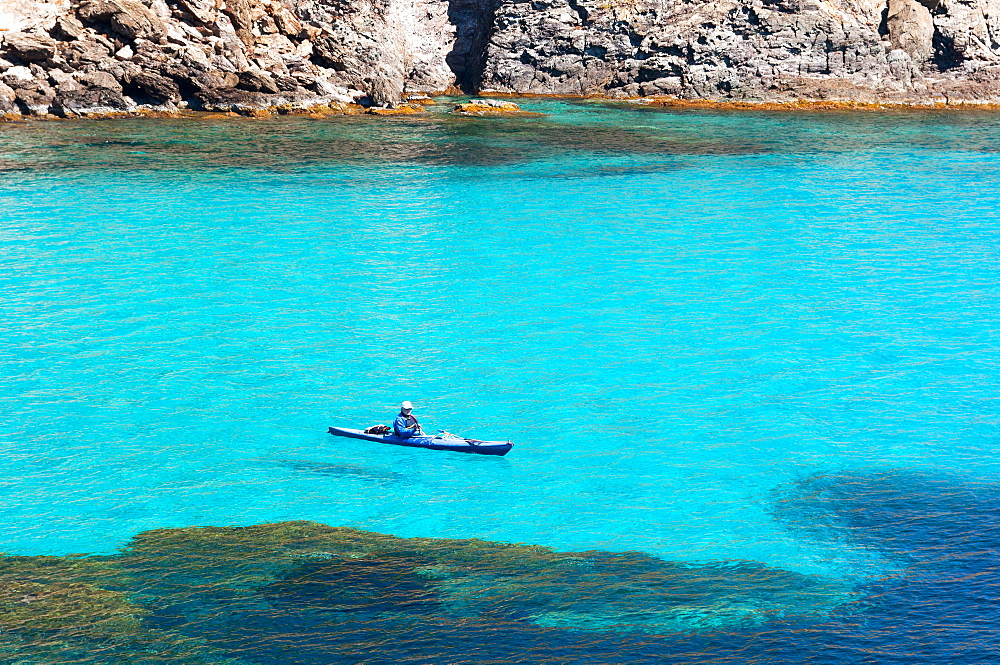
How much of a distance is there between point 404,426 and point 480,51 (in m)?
89.6

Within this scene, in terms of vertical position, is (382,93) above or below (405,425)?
above

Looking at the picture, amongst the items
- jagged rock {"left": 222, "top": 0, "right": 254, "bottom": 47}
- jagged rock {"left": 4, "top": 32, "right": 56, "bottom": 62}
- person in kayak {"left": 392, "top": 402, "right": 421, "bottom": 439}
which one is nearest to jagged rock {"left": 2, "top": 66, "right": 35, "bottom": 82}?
jagged rock {"left": 4, "top": 32, "right": 56, "bottom": 62}

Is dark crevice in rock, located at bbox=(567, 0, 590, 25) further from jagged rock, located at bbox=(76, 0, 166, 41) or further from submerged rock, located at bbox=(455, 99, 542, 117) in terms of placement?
jagged rock, located at bbox=(76, 0, 166, 41)

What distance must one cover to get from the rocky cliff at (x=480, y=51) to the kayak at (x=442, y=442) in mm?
67612

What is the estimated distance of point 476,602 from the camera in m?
20.3

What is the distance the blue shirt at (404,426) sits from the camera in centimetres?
2812

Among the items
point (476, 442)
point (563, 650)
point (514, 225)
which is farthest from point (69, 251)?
point (563, 650)

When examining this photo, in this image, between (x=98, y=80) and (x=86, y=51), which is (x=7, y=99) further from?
(x=86, y=51)

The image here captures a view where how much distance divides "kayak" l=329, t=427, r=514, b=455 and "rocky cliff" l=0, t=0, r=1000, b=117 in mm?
67612

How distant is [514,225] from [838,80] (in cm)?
6048

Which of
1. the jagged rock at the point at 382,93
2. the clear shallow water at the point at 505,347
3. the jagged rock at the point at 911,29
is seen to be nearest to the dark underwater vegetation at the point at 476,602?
the clear shallow water at the point at 505,347

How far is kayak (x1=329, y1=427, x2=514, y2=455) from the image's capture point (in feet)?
90.5

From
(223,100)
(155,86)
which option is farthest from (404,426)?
(155,86)

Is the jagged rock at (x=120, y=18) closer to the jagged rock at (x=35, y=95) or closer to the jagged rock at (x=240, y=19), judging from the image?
the jagged rock at (x=240, y=19)
